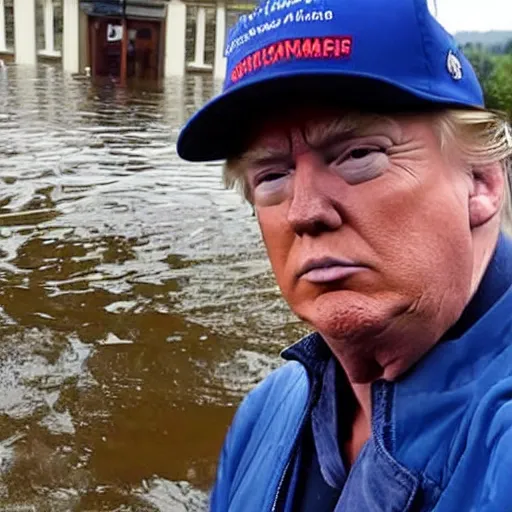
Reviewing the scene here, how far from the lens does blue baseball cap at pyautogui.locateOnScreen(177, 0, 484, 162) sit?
1173mm

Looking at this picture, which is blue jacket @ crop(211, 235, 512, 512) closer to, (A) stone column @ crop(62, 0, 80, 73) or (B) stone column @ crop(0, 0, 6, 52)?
(A) stone column @ crop(62, 0, 80, 73)

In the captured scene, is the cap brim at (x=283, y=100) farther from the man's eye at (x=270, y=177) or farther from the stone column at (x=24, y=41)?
the stone column at (x=24, y=41)

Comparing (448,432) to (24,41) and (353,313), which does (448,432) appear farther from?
(24,41)

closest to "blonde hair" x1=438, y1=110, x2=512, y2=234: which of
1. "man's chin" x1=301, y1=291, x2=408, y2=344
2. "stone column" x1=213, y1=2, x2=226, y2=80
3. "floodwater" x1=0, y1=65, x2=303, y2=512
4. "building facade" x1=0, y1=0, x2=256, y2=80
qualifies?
"man's chin" x1=301, y1=291, x2=408, y2=344

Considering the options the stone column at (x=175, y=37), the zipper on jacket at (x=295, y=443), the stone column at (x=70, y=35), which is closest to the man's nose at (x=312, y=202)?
the zipper on jacket at (x=295, y=443)

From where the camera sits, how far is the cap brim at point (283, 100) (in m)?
1.18

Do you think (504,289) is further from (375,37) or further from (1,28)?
(1,28)

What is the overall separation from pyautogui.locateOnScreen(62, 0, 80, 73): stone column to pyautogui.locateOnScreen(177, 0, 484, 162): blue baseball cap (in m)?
32.3

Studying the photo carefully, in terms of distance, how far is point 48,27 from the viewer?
108ft

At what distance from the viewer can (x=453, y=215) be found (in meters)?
1.20

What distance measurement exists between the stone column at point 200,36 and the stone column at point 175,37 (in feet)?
1.68

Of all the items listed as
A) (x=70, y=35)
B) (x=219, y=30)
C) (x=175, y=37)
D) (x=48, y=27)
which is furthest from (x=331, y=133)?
(x=219, y=30)

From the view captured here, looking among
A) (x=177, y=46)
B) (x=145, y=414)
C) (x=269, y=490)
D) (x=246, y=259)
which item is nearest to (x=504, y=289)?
(x=269, y=490)

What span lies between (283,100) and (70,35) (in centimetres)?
3302
